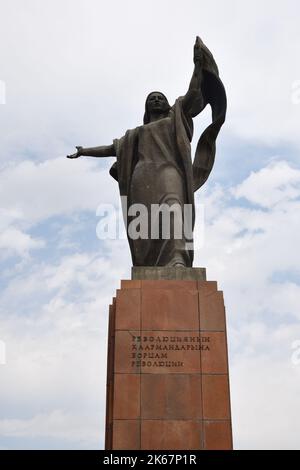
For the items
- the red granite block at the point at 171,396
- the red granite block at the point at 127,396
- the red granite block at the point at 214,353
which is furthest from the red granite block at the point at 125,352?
the red granite block at the point at 214,353

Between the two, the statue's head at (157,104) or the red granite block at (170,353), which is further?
the statue's head at (157,104)

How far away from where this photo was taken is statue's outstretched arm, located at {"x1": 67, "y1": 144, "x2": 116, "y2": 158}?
47.0ft

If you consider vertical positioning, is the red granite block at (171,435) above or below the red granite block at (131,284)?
below

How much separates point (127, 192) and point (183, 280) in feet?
9.47

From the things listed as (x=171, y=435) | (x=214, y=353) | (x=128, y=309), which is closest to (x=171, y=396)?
(x=171, y=435)

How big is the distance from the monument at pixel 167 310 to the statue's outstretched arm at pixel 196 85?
0.02 meters

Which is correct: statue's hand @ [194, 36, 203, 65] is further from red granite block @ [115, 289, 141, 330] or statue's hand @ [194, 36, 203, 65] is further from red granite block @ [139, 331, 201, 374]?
red granite block @ [139, 331, 201, 374]

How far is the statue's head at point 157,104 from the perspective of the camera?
1434 centimetres

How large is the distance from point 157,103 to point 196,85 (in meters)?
1.09

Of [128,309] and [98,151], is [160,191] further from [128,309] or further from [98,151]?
[128,309]

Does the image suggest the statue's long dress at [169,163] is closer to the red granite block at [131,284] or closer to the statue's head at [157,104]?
the statue's head at [157,104]

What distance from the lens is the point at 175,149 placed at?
45.2ft
